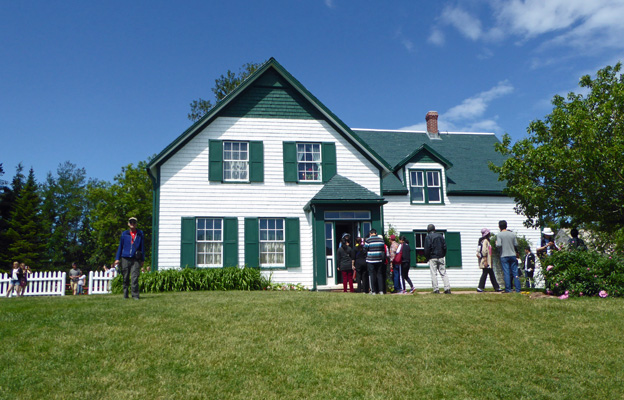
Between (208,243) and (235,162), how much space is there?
323cm

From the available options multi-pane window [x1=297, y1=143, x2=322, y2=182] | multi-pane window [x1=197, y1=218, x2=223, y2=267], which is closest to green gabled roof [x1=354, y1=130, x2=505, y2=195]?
multi-pane window [x1=297, y1=143, x2=322, y2=182]

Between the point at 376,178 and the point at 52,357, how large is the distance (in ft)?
47.3

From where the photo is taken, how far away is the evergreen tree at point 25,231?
39.8 metres

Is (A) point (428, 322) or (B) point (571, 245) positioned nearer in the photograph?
(A) point (428, 322)

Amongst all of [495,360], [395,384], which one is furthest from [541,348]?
[395,384]

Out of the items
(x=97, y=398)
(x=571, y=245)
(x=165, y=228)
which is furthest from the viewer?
(x=165, y=228)

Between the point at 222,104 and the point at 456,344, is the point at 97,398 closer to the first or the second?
the point at 456,344

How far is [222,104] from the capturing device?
1798 cm

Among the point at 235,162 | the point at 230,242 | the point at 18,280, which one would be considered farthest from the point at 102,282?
the point at 235,162

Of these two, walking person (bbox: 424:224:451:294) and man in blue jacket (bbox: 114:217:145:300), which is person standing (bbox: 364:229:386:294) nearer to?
walking person (bbox: 424:224:451:294)

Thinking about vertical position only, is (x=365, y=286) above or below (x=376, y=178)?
below

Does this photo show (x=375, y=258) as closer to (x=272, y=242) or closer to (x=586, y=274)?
(x=586, y=274)

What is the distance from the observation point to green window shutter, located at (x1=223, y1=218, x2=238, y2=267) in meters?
17.4

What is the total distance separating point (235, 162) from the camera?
18.3m
